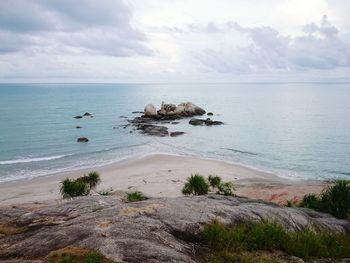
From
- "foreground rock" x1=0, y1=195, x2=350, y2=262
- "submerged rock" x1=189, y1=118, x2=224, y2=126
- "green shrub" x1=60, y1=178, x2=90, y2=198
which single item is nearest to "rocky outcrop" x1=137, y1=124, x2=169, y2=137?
"submerged rock" x1=189, y1=118, x2=224, y2=126

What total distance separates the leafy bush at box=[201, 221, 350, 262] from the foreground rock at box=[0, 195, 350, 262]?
759 millimetres

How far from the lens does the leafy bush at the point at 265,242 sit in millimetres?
13055

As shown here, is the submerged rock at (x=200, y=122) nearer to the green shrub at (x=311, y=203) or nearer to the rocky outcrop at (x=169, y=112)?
the rocky outcrop at (x=169, y=112)

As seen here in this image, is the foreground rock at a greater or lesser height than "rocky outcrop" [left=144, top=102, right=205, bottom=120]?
greater

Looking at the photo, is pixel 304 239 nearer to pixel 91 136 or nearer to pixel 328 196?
pixel 328 196

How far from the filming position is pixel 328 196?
80.5 feet

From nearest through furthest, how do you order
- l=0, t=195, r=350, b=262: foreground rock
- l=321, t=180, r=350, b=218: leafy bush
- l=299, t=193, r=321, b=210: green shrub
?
1. l=0, t=195, r=350, b=262: foreground rock
2. l=321, t=180, r=350, b=218: leafy bush
3. l=299, t=193, r=321, b=210: green shrub

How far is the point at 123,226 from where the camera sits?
1293 cm

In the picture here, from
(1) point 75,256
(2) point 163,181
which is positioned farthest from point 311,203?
(2) point 163,181

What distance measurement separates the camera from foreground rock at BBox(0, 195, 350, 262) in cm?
1157

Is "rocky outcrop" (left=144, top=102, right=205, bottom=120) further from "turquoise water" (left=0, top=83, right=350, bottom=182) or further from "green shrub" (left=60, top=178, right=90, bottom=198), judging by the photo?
"green shrub" (left=60, top=178, right=90, bottom=198)

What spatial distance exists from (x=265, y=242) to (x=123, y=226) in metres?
5.49

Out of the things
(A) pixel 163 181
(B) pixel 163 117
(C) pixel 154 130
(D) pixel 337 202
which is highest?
(D) pixel 337 202

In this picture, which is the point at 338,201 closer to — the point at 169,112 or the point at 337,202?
the point at 337,202
